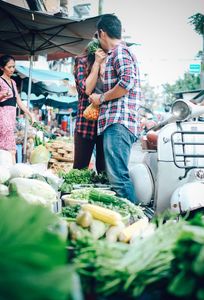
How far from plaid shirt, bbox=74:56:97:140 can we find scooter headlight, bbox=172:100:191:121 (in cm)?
103

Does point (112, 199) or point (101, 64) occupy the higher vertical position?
point (101, 64)

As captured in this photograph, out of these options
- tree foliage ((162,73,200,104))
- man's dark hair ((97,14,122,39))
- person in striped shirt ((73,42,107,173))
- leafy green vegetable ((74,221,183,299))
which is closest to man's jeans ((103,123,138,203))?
person in striped shirt ((73,42,107,173))

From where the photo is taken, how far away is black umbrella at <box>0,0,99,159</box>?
22.2 feet

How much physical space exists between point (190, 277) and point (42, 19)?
6298 mm

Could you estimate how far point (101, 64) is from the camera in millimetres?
4426

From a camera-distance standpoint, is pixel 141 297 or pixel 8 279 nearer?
pixel 8 279

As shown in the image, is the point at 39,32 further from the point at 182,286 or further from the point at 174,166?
the point at 182,286

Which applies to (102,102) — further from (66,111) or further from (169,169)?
(66,111)

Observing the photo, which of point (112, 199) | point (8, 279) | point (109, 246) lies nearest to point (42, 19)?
point (112, 199)

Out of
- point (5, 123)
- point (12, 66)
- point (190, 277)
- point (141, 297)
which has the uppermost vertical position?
point (12, 66)

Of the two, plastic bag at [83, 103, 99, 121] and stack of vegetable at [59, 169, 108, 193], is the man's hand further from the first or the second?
stack of vegetable at [59, 169, 108, 193]

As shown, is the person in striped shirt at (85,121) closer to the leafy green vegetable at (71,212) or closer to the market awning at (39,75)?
the leafy green vegetable at (71,212)

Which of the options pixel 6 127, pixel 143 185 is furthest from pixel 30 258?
pixel 6 127

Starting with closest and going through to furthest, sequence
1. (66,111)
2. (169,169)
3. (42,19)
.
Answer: (169,169) → (42,19) → (66,111)
